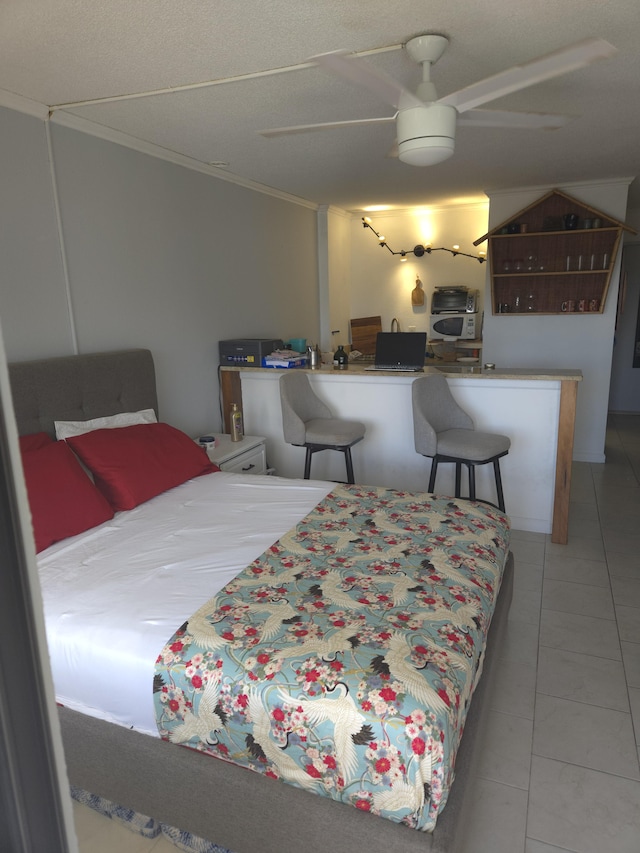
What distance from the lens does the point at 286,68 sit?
245 cm

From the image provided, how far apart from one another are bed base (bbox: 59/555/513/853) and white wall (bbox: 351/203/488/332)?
542 cm

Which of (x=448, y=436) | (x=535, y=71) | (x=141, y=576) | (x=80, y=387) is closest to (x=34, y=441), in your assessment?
(x=80, y=387)

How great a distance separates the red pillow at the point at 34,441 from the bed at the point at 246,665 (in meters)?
0.46

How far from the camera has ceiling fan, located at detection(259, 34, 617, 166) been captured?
182 cm

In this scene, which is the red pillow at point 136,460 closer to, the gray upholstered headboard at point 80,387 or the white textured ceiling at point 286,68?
the gray upholstered headboard at point 80,387

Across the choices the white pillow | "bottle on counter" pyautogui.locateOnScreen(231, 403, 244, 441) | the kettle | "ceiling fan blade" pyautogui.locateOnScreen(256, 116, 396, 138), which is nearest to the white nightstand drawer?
"bottle on counter" pyautogui.locateOnScreen(231, 403, 244, 441)

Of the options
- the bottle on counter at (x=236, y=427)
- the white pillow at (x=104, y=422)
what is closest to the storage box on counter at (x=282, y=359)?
the bottle on counter at (x=236, y=427)

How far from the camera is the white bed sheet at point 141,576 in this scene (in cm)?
167

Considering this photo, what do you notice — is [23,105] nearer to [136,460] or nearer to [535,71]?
[136,460]

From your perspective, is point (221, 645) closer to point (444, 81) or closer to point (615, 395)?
point (444, 81)

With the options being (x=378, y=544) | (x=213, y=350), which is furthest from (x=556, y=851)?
(x=213, y=350)

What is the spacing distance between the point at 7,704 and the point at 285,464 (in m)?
4.04

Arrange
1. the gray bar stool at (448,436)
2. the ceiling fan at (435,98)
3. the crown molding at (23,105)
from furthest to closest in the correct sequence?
the gray bar stool at (448,436) < the crown molding at (23,105) < the ceiling fan at (435,98)

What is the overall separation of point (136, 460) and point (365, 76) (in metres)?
1.92
